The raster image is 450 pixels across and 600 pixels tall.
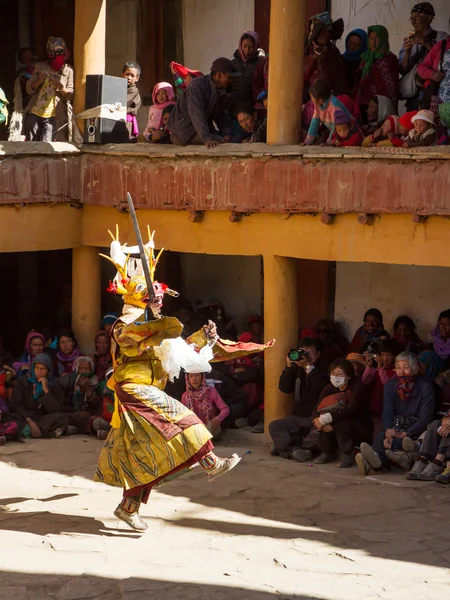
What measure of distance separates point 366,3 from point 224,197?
270 centimetres

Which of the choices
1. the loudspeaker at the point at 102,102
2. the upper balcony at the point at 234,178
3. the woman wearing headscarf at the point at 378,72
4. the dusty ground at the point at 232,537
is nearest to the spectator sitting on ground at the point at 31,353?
the upper balcony at the point at 234,178

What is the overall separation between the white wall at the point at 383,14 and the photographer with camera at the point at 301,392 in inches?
129

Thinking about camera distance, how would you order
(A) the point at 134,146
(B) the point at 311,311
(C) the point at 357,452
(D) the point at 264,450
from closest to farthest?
(C) the point at 357,452
(D) the point at 264,450
(A) the point at 134,146
(B) the point at 311,311

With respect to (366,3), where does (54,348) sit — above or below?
below

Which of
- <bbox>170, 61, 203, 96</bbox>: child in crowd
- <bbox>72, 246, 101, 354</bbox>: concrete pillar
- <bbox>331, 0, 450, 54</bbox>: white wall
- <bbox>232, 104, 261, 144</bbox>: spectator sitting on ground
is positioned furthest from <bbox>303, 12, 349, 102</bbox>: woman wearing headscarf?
<bbox>72, 246, 101, 354</bbox>: concrete pillar

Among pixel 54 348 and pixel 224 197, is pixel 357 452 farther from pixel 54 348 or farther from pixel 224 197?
pixel 54 348

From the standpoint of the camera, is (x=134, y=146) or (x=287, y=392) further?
(x=134, y=146)

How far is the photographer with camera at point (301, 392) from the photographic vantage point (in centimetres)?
1092

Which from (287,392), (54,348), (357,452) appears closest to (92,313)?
(54,348)

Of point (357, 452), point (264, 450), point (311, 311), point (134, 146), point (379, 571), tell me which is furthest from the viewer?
point (311, 311)

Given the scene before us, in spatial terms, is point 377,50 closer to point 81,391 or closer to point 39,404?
point 81,391

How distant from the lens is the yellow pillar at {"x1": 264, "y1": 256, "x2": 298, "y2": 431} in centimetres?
1145

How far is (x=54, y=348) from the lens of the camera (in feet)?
41.3

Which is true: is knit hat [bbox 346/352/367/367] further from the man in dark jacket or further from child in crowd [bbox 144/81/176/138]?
child in crowd [bbox 144/81/176/138]
